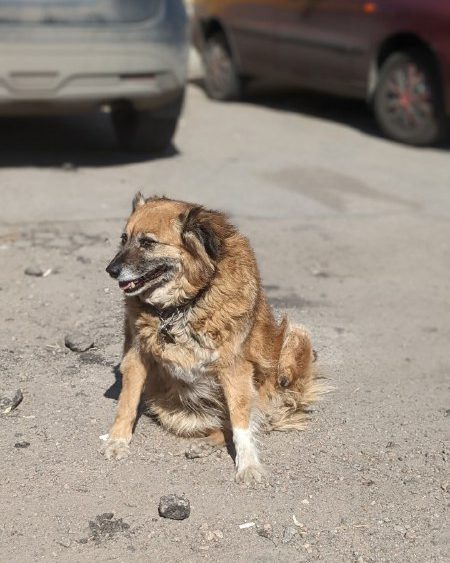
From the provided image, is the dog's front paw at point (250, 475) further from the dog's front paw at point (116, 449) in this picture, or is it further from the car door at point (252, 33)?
the car door at point (252, 33)

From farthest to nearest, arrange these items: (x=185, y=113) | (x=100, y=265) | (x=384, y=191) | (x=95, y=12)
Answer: (x=185, y=113) < (x=384, y=191) < (x=95, y=12) < (x=100, y=265)

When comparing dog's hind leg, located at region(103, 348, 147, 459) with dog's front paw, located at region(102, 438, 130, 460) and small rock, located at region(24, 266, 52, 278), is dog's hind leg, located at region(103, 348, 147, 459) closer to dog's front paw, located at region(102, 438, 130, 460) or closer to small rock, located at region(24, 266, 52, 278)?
dog's front paw, located at region(102, 438, 130, 460)

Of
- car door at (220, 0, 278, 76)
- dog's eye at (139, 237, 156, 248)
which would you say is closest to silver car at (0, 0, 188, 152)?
car door at (220, 0, 278, 76)

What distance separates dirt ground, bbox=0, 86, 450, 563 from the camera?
409 cm

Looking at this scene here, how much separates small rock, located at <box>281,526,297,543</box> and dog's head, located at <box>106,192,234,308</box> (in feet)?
3.48

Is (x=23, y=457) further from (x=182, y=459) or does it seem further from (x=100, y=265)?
(x=100, y=265)

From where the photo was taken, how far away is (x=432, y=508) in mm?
4336

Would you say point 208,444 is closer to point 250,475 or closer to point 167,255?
point 250,475

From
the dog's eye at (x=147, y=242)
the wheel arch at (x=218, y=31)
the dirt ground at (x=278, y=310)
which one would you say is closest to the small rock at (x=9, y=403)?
the dirt ground at (x=278, y=310)

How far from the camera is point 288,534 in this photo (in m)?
4.07

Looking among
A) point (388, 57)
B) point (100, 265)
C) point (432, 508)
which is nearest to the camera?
point (432, 508)

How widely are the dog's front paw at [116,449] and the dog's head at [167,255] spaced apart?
670 millimetres

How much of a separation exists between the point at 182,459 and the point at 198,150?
19.2 feet

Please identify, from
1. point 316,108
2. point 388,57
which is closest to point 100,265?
point 388,57
